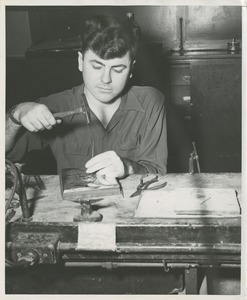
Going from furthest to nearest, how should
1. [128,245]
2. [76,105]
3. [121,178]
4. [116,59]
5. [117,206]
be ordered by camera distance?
[76,105] < [116,59] < [121,178] < [117,206] < [128,245]

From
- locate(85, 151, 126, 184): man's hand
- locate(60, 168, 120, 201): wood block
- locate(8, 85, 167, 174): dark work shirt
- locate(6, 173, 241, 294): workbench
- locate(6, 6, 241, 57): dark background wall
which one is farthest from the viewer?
locate(6, 6, 241, 57): dark background wall

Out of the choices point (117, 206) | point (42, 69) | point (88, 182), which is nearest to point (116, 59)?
point (88, 182)

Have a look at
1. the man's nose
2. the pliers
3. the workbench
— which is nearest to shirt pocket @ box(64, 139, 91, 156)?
the man's nose

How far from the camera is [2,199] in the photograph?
1.18m

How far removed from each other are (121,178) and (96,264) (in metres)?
0.33

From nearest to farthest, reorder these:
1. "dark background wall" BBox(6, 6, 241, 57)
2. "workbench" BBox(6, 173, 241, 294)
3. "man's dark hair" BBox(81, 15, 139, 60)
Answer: "workbench" BBox(6, 173, 241, 294)
"man's dark hair" BBox(81, 15, 139, 60)
"dark background wall" BBox(6, 6, 241, 57)

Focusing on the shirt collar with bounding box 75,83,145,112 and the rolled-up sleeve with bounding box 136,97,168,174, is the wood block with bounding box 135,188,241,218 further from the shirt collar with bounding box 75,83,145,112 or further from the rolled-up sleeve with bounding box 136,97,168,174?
the shirt collar with bounding box 75,83,145,112

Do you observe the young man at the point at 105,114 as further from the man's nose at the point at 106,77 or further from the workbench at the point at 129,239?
the workbench at the point at 129,239

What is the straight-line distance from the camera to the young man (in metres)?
1.67

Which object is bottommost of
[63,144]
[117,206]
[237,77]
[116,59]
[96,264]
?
[96,264]

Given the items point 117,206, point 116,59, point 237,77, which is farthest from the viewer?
point 237,77

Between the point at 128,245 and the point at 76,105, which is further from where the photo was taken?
Answer: the point at 76,105

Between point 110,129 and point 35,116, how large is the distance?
0.53 meters

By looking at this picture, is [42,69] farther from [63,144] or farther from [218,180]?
[218,180]
